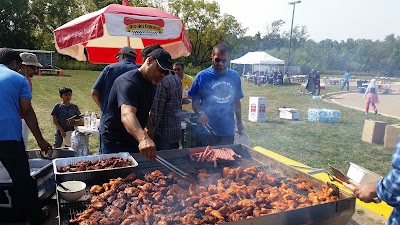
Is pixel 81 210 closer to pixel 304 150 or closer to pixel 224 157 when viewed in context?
pixel 224 157

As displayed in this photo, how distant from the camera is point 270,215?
2324 mm

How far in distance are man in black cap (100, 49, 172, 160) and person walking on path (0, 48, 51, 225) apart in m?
1.05

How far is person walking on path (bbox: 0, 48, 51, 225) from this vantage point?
367 cm

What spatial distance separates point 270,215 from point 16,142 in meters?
3.12

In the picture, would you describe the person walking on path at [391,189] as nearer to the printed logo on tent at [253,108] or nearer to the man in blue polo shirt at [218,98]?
the man in blue polo shirt at [218,98]

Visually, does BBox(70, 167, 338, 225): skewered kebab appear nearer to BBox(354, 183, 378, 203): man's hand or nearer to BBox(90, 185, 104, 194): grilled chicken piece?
BBox(90, 185, 104, 194): grilled chicken piece

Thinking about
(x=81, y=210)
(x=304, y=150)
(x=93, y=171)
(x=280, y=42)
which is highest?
(x=280, y=42)

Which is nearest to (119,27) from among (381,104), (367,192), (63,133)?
(63,133)

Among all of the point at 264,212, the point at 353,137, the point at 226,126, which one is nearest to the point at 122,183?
the point at 264,212

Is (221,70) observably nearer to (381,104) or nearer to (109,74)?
(109,74)

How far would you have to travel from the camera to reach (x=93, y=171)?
302 centimetres

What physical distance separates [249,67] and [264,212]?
45990 mm

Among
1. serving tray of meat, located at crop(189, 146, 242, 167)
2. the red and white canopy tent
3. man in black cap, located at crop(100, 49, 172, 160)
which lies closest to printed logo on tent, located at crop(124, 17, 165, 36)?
the red and white canopy tent

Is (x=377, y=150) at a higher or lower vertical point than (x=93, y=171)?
lower
